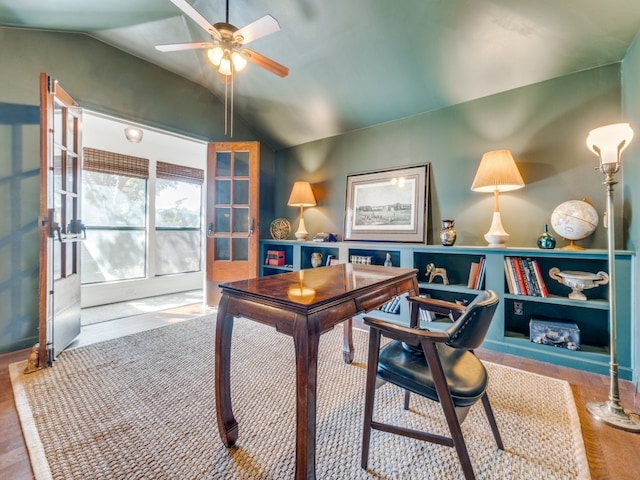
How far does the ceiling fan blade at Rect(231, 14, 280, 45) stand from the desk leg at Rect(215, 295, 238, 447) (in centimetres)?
172

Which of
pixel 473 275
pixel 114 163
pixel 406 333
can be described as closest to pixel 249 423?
pixel 406 333

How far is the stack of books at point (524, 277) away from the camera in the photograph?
2.32 m

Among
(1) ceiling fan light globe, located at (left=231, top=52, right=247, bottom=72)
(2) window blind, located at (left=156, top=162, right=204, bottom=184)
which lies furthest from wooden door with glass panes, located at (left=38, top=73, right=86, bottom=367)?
(2) window blind, located at (left=156, top=162, right=204, bottom=184)

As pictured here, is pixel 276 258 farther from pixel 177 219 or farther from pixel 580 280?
pixel 580 280

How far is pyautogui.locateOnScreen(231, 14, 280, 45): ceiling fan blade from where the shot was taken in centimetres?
177

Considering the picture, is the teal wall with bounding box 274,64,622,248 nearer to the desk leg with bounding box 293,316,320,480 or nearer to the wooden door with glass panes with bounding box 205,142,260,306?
the wooden door with glass panes with bounding box 205,142,260,306

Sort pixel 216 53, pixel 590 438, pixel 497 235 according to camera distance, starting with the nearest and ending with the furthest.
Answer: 1. pixel 590 438
2. pixel 216 53
3. pixel 497 235

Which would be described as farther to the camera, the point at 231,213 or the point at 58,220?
the point at 231,213

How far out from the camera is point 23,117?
2.45m

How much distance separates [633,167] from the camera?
6.51 ft

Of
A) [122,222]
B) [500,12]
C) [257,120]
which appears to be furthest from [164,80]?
[500,12]

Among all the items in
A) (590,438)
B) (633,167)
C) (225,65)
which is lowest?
(590,438)

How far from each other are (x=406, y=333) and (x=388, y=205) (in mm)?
2405

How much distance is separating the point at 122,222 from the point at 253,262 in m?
2.33
